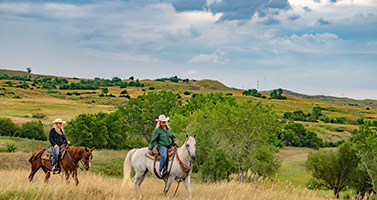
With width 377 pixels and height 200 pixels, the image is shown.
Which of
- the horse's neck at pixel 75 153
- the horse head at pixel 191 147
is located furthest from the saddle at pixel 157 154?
the horse's neck at pixel 75 153

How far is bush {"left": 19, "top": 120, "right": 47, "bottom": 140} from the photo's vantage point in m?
73.8

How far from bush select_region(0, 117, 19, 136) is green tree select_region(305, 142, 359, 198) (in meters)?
57.6

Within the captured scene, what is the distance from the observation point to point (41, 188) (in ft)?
33.0

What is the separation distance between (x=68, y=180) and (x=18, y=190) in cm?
400

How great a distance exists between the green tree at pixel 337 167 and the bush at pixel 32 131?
5300 cm

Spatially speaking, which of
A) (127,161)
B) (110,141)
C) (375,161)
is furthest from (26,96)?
(127,161)

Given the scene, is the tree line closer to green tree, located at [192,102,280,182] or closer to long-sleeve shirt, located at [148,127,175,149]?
green tree, located at [192,102,280,182]

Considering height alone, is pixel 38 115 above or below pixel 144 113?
below

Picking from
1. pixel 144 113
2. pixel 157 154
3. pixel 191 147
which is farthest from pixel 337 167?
pixel 191 147

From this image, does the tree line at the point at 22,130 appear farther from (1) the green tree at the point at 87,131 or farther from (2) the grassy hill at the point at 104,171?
(1) the green tree at the point at 87,131

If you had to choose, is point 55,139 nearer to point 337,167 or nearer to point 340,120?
point 337,167

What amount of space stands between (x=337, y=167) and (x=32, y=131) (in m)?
57.6

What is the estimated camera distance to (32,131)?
242 feet

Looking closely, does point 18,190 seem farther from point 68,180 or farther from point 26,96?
point 26,96
